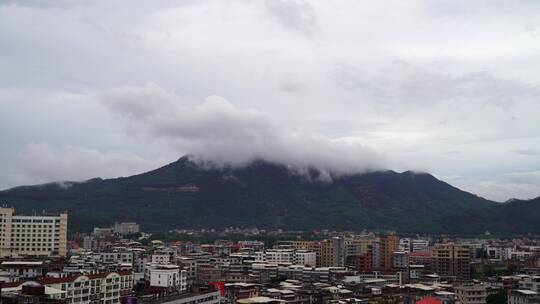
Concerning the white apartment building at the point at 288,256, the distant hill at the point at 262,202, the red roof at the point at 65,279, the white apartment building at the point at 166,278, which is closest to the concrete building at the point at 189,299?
the red roof at the point at 65,279

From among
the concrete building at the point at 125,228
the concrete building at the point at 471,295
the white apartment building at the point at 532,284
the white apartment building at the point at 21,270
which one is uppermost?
the concrete building at the point at 125,228

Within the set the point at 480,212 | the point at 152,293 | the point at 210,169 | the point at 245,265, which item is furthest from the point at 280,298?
the point at 210,169

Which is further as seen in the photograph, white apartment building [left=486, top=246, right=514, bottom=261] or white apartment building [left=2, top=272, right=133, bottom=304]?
white apartment building [left=486, top=246, right=514, bottom=261]

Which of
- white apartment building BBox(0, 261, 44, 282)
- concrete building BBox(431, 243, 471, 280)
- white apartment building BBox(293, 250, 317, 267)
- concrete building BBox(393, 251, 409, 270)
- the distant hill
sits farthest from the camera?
the distant hill

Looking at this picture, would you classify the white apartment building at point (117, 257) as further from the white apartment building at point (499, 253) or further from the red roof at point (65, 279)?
the white apartment building at point (499, 253)

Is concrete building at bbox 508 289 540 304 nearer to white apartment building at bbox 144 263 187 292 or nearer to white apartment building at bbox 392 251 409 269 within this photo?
white apartment building at bbox 144 263 187 292

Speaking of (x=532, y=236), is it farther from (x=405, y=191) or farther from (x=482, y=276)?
(x=482, y=276)

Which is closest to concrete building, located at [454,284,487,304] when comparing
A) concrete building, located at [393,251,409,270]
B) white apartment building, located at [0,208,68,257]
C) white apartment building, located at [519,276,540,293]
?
white apartment building, located at [519,276,540,293]
